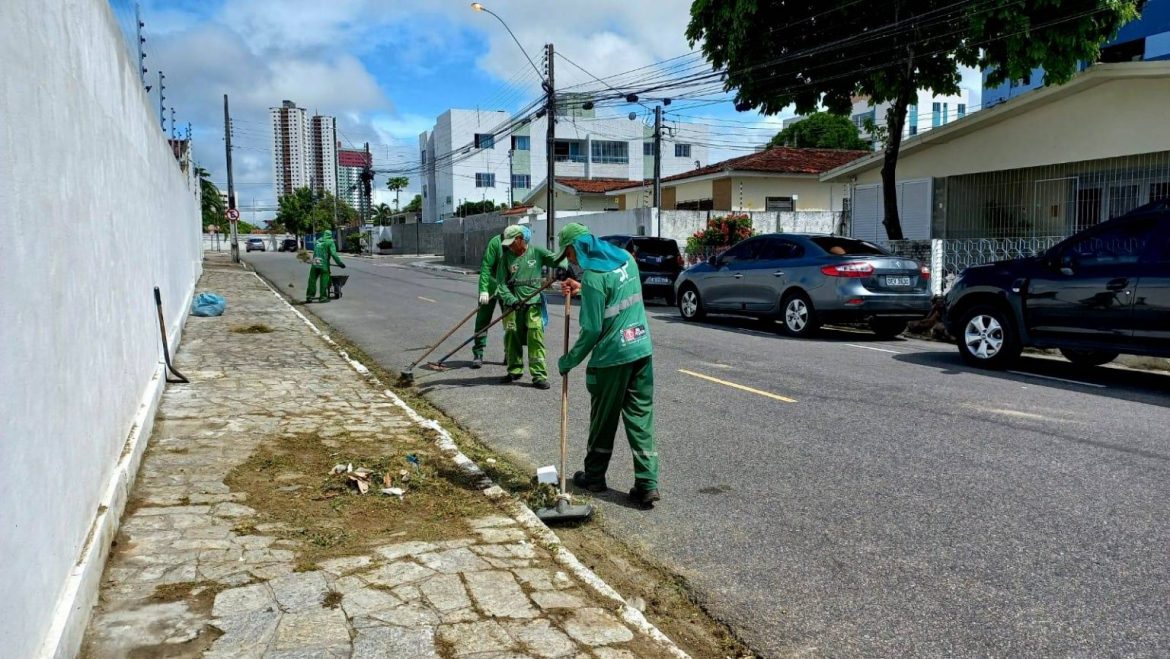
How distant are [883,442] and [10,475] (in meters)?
5.56

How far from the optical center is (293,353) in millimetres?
11297

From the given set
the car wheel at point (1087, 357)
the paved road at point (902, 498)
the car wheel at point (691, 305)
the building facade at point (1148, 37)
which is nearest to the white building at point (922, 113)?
the building facade at point (1148, 37)

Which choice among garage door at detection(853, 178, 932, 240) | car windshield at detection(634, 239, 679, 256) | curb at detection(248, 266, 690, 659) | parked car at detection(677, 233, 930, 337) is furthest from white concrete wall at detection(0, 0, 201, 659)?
garage door at detection(853, 178, 932, 240)

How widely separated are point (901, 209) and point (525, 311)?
51.3 feet

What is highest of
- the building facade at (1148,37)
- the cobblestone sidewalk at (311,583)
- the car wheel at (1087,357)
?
the building facade at (1148,37)

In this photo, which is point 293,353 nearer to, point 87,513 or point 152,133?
point 152,133

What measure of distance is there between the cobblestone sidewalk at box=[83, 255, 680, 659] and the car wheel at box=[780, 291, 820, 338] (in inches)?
329

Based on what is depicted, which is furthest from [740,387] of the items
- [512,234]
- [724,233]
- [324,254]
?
[724,233]

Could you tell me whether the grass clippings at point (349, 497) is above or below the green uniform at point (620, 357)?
below

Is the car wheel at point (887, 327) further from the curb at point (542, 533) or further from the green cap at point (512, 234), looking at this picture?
the curb at point (542, 533)

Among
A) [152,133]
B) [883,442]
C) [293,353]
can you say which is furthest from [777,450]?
[152,133]

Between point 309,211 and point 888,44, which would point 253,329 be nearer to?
point 888,44

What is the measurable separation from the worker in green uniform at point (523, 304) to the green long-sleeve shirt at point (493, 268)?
0.06m

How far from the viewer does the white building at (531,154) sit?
63469 mm
